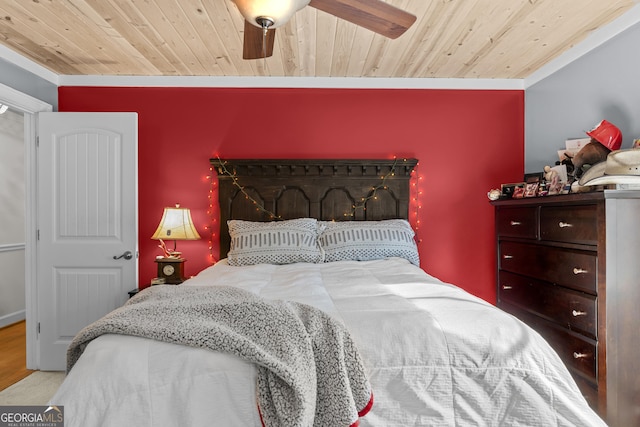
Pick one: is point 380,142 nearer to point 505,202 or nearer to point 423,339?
point 505,202

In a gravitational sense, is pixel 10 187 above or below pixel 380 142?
below

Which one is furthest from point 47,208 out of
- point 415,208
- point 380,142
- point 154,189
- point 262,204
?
point 415,208

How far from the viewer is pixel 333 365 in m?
1.16

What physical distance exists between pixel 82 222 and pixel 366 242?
2146mm

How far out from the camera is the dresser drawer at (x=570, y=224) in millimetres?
2012

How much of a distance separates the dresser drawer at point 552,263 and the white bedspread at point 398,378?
2.85 ft

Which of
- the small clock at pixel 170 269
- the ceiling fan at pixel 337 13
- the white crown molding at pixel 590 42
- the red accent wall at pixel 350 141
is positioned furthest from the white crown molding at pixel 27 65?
the white crown molding at pixel 590 42

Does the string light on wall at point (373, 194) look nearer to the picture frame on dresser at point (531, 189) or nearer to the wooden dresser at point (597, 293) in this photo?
the picture frame on dresser at point (531, 189)

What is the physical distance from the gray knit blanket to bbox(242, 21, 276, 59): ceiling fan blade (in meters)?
1.25

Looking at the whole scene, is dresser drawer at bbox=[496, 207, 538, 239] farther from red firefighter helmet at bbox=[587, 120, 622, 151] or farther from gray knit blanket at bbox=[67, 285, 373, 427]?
gray knit blanket at bbox=[67, 285, 373, 427]

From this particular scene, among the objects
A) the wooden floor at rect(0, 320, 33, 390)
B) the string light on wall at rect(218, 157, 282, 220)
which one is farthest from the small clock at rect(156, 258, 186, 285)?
the wooden floor at rect(0, 320, 33, 390)

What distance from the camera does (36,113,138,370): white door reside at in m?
3.03

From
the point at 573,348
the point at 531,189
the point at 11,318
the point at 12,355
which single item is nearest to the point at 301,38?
the point at 531,189

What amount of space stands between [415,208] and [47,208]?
290 centimetres
